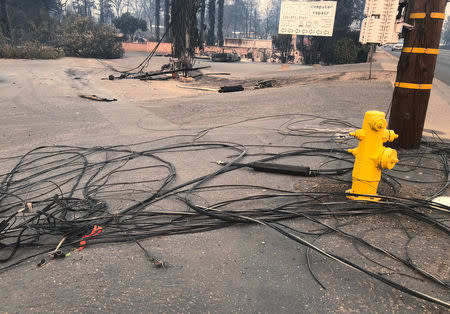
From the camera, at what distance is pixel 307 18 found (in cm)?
2725

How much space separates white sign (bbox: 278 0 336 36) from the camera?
2658 centimetres

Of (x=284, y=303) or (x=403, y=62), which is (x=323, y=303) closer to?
(x=284, y=303)

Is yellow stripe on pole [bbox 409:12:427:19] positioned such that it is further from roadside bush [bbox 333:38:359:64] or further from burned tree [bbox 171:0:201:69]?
roadside bush [bbox 333:38:359:64]

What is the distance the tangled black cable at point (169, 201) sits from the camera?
3.29 metres

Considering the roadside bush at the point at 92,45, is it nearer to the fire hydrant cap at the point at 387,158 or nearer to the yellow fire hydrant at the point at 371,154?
the yellow fire hydrant at the point at 371,154

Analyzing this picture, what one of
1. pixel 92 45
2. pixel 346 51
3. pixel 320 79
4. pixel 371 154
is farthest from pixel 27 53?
pixel 371 154

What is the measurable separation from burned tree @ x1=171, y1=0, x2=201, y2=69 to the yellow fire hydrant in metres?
17.1

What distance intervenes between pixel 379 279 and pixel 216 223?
5.25ft

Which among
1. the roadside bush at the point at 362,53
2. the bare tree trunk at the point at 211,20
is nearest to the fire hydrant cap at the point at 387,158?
the roadside bush at the point at 362,53

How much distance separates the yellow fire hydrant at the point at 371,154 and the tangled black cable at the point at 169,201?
0.22 m

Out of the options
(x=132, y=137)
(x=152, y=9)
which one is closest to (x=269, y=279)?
(x=132, y=137)

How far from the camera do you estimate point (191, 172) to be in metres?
5.14

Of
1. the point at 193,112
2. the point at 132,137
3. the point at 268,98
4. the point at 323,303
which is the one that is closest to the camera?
the point at 323,303

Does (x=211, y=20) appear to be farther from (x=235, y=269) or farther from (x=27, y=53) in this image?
(x=235, y=269)
